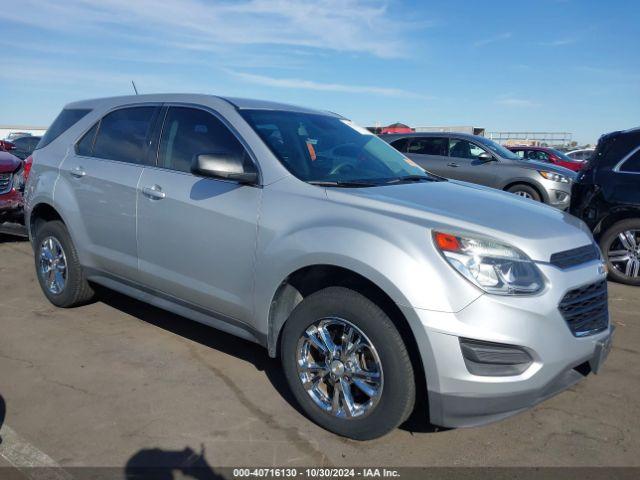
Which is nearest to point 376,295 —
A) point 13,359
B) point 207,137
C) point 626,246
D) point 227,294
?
point 227,294

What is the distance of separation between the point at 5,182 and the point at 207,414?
233 inches

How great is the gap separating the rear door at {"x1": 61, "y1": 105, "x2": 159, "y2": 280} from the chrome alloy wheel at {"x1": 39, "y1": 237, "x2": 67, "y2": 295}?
46cm

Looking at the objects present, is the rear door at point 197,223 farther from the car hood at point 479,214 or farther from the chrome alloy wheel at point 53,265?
the chrome alloy wheel at point 53,265

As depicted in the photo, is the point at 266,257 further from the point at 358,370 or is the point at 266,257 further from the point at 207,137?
the point at 207,137

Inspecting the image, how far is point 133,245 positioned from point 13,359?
3.87 feet

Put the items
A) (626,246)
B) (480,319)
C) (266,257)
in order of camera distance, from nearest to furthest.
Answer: (480,319) < (266,257) < (626,246)

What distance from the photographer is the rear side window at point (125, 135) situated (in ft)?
13.7

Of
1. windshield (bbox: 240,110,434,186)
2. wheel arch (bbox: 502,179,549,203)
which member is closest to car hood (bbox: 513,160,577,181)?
wheel arch (bbox: 502,179,549,203)

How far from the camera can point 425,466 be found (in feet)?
9.07

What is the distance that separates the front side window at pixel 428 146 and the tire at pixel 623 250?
15.8ft

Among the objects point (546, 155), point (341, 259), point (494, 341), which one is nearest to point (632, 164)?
point (494, 341)

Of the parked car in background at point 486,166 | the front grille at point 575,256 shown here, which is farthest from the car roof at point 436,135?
the front grille at point 575,256

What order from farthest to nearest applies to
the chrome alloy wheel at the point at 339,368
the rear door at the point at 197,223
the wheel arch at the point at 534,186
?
the wheel arch at the point at 534,186
the rear door at the point at 197,223
the chrome alloy wheel at the point at 339,368

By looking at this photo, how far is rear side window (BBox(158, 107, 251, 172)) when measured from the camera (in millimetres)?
3662
